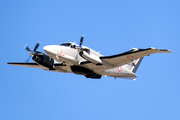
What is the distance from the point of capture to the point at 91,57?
22.4 m

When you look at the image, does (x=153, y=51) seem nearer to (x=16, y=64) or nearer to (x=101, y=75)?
(x=101, y=75)

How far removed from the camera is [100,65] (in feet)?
76.4

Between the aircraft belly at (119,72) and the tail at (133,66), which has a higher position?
the tail at (133,66)

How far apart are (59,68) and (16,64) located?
558cm

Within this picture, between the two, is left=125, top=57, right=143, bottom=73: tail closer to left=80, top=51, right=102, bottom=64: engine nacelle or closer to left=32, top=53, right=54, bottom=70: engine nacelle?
left=80, top=51, right=102, bottom=64: engine nacelle

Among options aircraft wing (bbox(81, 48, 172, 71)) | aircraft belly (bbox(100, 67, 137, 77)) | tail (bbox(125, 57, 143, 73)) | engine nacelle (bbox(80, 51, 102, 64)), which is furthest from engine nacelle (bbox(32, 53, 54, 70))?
tail (bbox(125, 57, 143, 73))

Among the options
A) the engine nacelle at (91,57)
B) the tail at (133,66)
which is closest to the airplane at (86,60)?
the engine nacelle at (91,57)

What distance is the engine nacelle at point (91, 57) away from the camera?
22.1 metres

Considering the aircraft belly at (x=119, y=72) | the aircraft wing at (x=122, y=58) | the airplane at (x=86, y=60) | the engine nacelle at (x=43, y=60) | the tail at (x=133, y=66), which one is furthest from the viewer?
the tail at (x=133, y=66)

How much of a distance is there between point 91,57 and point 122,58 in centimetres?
270

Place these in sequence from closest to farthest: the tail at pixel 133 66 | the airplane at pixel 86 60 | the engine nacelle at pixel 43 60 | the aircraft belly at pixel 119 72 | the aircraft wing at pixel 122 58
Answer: the aircraft wing at pixel 122 58, the airplane at pixel 86 60, the engine nacelle at pixel 43 60, the aircraft belly at pixel 119 72, the tail at pixel 133 66

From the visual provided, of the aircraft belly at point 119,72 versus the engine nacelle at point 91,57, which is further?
→ the aircraft belly at point 119,72

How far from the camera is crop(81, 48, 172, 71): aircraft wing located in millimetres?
19925

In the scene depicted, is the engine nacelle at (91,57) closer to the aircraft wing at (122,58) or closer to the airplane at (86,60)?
the airplane at (86,60)
